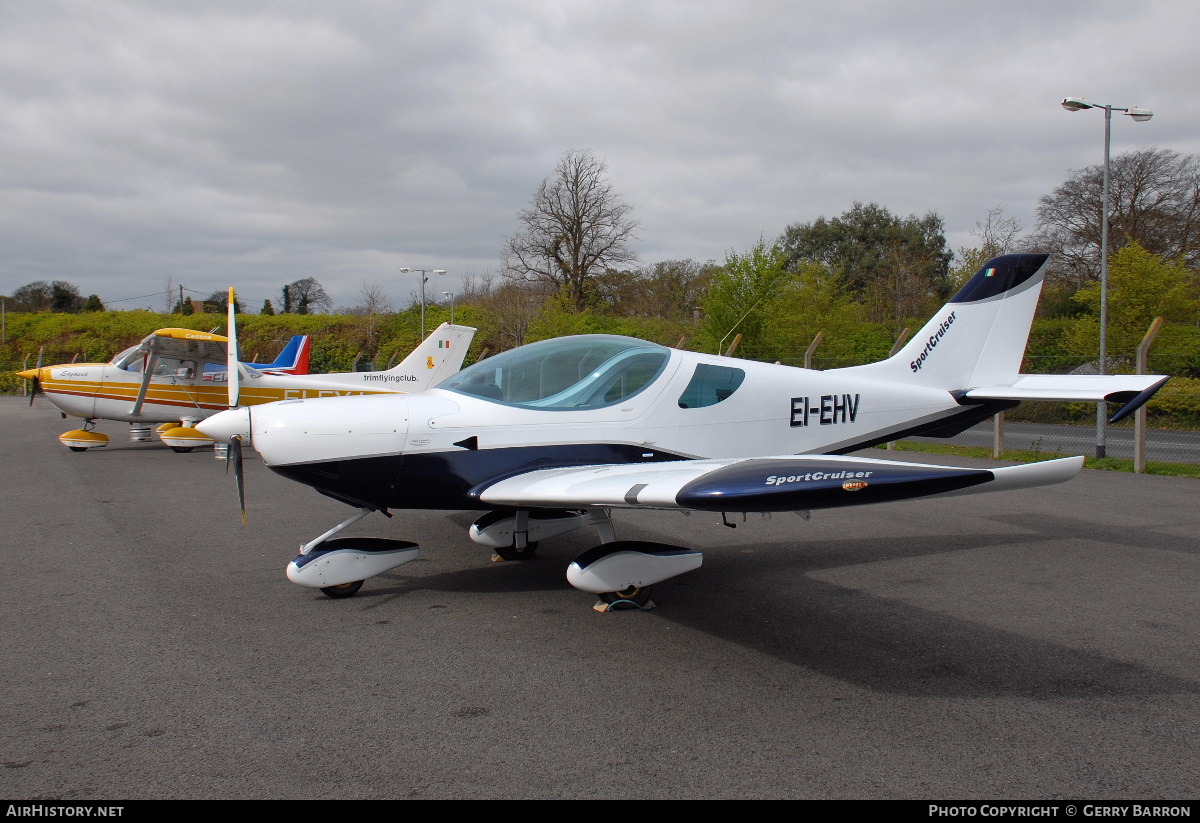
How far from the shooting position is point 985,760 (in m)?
2.79

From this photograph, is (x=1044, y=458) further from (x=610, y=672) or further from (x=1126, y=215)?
(x=1126, y=215)

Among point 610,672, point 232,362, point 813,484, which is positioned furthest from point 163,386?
point 813,484

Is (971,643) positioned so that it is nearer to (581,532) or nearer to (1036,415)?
(581,532)

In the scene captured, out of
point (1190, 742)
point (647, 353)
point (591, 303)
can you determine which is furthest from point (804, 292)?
point (1190, 742)

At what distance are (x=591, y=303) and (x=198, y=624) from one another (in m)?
36.5

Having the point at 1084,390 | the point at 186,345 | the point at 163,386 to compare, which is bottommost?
the point at 163,386

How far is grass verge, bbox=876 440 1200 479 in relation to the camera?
10.8m

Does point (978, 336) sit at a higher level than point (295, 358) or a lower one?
higher

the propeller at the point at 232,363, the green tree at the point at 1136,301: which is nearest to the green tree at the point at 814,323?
the green tree at the point at 1136,301

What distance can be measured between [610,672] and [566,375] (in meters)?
2.18
